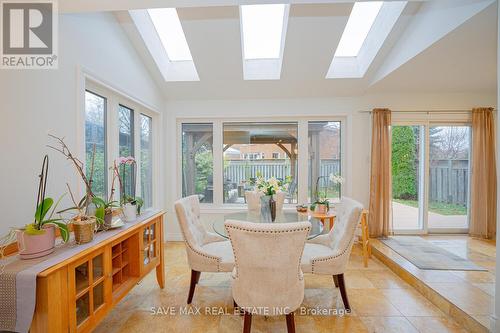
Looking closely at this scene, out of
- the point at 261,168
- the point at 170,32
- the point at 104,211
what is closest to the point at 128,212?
the point at 104,211

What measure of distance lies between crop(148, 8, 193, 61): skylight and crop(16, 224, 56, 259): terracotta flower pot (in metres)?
2.46

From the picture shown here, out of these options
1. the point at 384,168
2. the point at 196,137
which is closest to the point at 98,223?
the point at 196,137

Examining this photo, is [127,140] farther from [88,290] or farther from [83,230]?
[88,290]

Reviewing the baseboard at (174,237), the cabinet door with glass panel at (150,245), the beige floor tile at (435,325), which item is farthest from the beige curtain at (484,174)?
the baseboard at (174,237)

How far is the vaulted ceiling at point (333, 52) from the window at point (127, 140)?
2.52 ft

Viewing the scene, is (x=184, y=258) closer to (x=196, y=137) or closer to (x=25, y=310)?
(x=196, y=137)

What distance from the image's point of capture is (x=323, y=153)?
390 cm

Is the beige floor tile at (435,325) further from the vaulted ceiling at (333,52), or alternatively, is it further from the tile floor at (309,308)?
the vaulted ceiling at (333,52)

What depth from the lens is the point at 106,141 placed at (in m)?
2.53

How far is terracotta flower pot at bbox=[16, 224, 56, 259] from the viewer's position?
1.22 metres

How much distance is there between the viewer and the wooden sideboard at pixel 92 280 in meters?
1.13

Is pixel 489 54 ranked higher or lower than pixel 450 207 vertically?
higher

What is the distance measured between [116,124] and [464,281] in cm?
411

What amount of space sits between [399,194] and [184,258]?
142 inches
